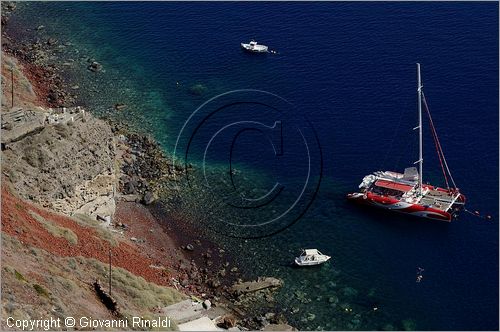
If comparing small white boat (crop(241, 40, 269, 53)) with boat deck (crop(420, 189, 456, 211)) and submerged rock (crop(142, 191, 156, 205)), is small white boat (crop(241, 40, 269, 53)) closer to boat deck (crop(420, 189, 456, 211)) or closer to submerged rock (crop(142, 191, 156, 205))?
submerged rock (crop(142, 191, 156, 205))

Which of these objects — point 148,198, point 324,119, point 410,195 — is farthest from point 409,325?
point 324,119

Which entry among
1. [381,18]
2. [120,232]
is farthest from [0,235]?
[381,18]

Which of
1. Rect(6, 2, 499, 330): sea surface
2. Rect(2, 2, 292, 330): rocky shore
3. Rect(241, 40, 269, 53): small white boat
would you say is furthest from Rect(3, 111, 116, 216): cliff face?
Rect(241, 40, 269, 53): small white boat

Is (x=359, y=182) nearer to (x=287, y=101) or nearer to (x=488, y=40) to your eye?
(x=287, y=101)

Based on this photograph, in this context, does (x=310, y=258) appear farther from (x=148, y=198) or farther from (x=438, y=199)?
(x=148, y=198)

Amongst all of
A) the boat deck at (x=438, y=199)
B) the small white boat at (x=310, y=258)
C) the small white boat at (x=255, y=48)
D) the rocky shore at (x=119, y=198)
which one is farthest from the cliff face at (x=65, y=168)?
the small white boat at (x=255, y=48)
